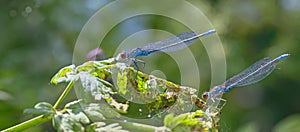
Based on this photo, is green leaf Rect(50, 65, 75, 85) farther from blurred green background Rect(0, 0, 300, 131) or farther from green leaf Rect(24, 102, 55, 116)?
blurred green background Rect(0, 0, 300, 131)

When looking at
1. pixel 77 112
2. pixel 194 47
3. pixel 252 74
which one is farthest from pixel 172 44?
pixel 194 47

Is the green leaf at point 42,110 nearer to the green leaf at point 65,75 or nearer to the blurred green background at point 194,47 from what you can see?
the green leaf at point 65,75

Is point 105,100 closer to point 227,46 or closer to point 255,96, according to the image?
point 227,46

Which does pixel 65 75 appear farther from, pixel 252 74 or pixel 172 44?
pixel 252 74

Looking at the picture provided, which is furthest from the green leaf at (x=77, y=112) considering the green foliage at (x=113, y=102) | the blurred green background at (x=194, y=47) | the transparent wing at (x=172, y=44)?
the blurred green background at (x=194, y=47)

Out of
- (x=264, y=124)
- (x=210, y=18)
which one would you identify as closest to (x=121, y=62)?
(x=210, y=18)

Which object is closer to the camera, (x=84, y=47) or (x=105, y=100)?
(x=105, y=100)

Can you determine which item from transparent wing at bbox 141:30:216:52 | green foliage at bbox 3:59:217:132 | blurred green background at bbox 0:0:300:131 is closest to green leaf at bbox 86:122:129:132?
green foliage at bbox 3:59:217:132

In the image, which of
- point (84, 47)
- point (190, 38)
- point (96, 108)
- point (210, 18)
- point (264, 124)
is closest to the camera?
point (96, 108)
